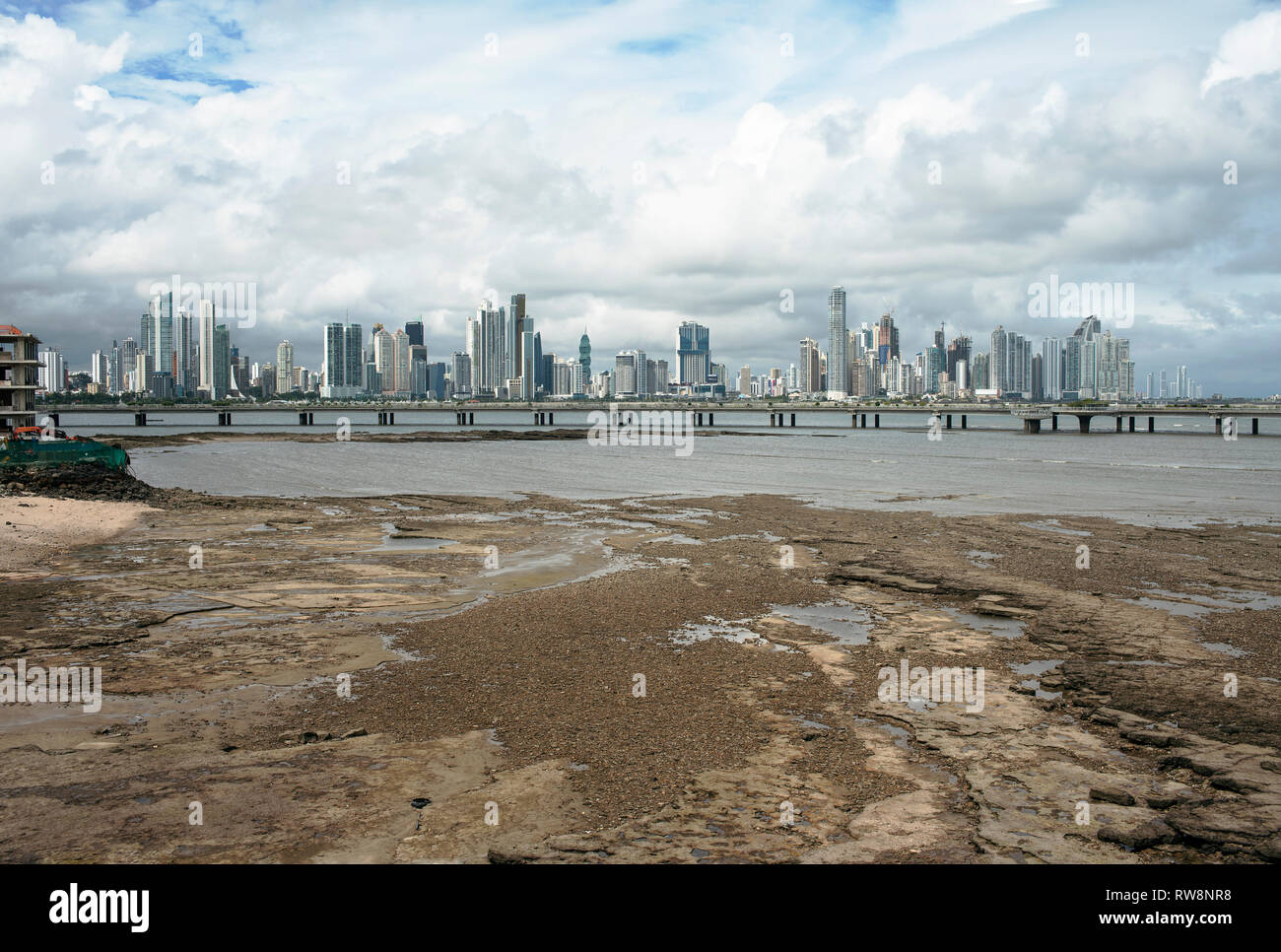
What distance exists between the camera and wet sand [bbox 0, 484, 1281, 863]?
24.4 ft

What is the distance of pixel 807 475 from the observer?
62.2 meters

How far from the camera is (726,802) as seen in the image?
8.10 m

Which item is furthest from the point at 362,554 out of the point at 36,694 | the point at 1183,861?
the point at 1183,861

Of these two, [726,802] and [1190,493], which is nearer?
[726,802]

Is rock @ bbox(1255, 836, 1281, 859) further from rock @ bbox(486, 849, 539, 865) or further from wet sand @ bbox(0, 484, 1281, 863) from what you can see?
rock @ bbox(486, 849, 539, 865)

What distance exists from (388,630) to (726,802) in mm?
9075

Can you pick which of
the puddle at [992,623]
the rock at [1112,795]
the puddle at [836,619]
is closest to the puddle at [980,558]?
the puddle at [992,623]

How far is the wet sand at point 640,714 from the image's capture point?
7.44 meters

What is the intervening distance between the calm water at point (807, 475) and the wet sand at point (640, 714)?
2196 centimetres

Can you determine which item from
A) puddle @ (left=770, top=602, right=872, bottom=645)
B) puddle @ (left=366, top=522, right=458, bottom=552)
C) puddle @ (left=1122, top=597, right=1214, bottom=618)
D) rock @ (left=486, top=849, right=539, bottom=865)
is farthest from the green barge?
puddle @ (left=1122, top=597, right=1214, bottom=618)
